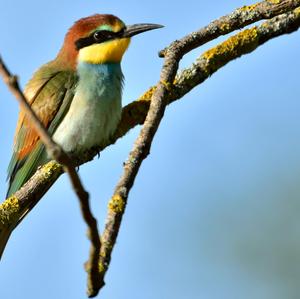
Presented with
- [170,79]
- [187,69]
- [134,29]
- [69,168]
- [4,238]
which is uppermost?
[69,168]

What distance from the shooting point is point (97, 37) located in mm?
3521

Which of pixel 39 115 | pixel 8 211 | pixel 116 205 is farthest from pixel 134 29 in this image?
pixel 116 205

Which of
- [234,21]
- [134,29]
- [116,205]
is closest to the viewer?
[116,205]

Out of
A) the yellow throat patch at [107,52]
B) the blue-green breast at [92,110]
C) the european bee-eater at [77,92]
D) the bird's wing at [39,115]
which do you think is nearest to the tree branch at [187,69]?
the blue-green breast at [92,110]

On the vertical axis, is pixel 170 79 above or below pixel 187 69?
above

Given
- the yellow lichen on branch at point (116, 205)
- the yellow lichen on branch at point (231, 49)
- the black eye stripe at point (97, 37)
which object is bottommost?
the black eye stripe at point (97, 37)

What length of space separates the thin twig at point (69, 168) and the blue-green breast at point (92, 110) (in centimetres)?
154

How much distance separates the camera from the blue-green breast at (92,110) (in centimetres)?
318

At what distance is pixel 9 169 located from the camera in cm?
354

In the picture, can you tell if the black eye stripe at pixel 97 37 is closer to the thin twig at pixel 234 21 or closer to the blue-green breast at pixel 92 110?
the blue-green breast at pixel 92 110

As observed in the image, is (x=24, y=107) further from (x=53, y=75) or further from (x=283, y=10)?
(x=53, y=75)

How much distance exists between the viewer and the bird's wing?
3375 millimetres

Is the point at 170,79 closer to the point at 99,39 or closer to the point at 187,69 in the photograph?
the point at 187,69

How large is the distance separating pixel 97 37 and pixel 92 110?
42 cm
